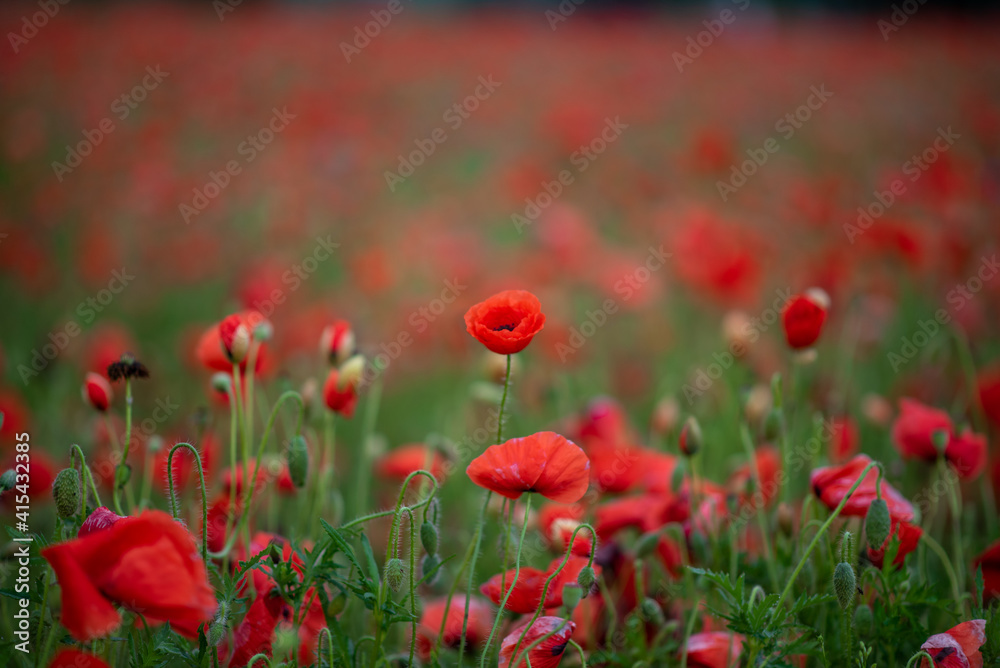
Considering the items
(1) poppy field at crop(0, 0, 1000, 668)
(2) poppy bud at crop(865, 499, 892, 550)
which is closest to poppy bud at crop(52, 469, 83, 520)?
(1) poppy field at crop(0, 0, 1000, 668)

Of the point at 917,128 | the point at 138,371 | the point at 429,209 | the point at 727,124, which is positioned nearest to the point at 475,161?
the point at 429,209

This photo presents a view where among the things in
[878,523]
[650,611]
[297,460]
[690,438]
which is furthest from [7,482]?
[878,523]

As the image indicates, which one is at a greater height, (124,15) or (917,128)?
(124,15)

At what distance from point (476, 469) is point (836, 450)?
1056 mm

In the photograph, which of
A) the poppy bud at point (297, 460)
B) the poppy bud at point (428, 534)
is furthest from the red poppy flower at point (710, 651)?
the poppy bud at point (297, 460)

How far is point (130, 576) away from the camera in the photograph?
33.2 inches

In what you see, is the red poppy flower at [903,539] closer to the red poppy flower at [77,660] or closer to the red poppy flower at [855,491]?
the red poppy flower at [855,491]

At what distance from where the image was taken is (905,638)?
1211 mm

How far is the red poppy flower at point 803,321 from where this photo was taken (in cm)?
138

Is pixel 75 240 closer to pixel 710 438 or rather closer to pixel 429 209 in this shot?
pixel 429 209

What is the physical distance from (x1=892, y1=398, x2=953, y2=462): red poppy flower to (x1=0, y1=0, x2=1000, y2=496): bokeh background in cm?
35

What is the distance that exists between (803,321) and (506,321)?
1.84 ft

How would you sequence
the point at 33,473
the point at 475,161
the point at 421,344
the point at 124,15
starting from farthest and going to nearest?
the point at 124,15 → the point at 475,161 → the point at 421,344 → the point at 33,473

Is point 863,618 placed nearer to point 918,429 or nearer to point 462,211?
point 918,429
